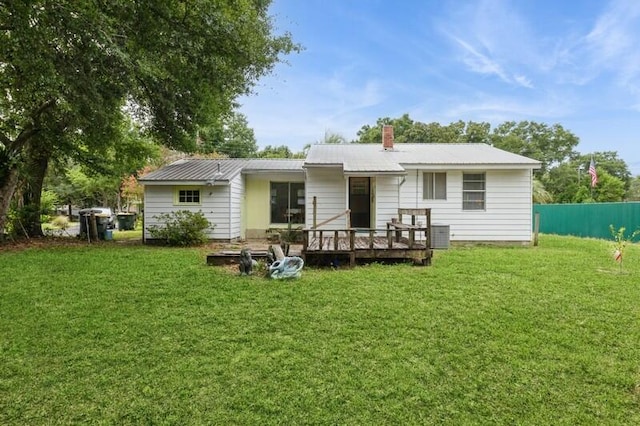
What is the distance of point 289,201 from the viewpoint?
13.8 meters

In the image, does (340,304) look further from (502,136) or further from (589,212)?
(502,136)

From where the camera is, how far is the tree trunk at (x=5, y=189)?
37.9 feet

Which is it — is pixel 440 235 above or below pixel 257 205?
below

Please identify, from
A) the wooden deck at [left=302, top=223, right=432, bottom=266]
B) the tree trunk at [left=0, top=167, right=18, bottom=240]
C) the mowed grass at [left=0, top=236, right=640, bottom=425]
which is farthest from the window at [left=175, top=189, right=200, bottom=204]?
the mowed grass at [left=0, top=236, right=640, bottom=425]

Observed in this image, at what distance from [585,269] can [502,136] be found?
1512 inches

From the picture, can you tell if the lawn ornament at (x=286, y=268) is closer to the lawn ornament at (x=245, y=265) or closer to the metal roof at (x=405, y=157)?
the lawn ornament at (x=245, y=265)

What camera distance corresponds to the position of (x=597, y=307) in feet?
16.1

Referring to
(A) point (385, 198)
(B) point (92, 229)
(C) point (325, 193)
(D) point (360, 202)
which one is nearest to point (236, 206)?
(C) point (325, 193)

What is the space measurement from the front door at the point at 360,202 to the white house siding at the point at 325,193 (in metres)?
0.69

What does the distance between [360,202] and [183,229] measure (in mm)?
5505

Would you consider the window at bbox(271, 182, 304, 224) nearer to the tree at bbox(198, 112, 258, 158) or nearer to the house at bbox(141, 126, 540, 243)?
the house at bbox(141, 126, 540, 243)

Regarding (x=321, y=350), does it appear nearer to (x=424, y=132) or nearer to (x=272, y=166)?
(x=272, y=166)

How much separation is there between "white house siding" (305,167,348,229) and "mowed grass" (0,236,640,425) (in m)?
4.82

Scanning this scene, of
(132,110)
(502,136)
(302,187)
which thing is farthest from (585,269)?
(502,136)
